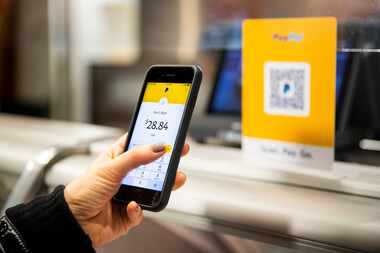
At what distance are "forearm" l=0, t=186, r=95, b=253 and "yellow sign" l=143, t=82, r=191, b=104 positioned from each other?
0.17 m

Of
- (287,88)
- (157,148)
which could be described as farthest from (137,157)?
(287,88)

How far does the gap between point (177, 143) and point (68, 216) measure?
0.51 ft

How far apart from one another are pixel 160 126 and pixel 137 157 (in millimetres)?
75

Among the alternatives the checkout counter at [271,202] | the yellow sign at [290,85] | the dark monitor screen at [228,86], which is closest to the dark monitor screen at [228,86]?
the dark monitor screen at [228,86]

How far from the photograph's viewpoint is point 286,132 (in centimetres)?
74

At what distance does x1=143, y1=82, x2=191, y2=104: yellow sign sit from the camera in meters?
0.65

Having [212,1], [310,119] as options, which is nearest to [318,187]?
[310,119]

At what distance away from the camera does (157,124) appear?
2.19 ft

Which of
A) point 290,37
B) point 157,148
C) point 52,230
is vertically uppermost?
point 290,37

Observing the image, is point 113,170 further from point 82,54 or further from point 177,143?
point 82,54

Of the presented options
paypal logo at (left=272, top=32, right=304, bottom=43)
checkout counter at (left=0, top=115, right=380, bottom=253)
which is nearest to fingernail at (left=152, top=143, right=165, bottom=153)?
checkout counter at (left=0, top=115, right=380, bottom=253)

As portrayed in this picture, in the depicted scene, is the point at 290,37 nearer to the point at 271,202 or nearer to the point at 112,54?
the point at 271,202

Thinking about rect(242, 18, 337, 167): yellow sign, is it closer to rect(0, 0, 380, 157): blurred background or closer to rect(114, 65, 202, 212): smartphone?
rect(114, 65, 202, 212): smartphone

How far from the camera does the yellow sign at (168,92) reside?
0.65 meters
